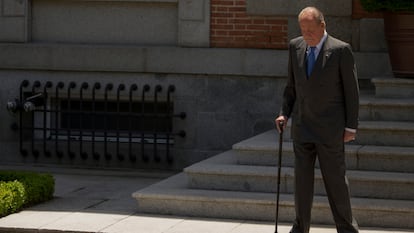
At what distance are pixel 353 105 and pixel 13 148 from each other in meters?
6.53

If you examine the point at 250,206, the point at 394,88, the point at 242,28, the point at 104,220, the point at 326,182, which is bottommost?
the point at 104,220

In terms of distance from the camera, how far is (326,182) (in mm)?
8703

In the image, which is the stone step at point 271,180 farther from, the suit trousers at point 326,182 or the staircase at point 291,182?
the suit trousers at point 326,182

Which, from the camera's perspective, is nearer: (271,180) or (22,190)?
(271,180)

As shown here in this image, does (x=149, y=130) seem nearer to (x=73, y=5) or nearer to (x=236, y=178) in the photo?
(x=73, y=5)

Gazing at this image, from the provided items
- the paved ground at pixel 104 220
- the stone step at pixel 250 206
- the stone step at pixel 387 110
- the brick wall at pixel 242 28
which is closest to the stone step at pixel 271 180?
the stone step at pixel 250 206

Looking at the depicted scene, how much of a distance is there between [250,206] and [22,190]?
7.48 ft

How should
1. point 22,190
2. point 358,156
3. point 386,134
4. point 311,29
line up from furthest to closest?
point 386,134 < point 22,190 < point 358,156 < point 311,29

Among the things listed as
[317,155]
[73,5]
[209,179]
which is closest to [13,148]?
[73,5]

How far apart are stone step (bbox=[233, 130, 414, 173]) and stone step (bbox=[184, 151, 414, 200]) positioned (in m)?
0.13

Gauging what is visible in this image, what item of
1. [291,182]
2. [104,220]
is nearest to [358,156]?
[291,182]

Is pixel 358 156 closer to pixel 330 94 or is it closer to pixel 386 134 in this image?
pixel 386 134

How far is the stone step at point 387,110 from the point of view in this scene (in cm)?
1114

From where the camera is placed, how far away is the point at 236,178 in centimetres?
1049
